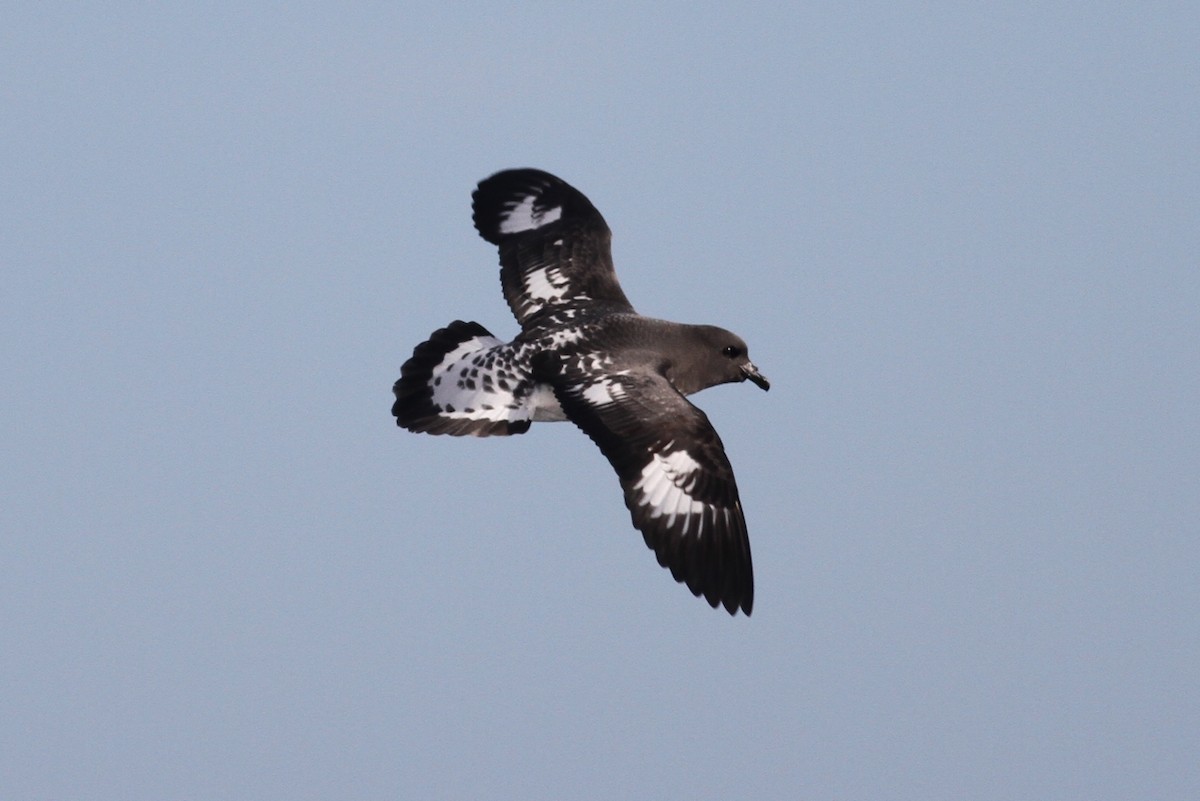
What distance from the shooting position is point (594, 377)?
13445 mm

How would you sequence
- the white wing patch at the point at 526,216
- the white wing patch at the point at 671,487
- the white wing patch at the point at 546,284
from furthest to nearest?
1. the white wing patch at the point at 526,216
2. the white wing patch at the point at 546,284
3. the white wing patch at the point at 671,487

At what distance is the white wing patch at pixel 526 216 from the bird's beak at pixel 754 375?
2624 millimetres

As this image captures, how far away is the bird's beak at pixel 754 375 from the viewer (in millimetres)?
14602

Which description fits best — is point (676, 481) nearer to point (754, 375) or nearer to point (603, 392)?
point (603, 392)

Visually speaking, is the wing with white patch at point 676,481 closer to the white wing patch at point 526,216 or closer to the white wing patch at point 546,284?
the white wing patch at point 546,284

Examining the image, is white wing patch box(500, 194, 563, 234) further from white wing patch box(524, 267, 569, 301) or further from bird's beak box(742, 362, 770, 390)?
bird's beak box(742, 362, 770, 390)

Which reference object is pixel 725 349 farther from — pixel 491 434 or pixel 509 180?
pixel 509 180

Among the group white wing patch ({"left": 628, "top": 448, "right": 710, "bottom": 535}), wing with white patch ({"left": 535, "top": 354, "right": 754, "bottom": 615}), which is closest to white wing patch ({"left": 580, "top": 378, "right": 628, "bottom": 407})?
wing with white patch ({"left": 535, "top": 354, "right": 754, "bottom": 615})

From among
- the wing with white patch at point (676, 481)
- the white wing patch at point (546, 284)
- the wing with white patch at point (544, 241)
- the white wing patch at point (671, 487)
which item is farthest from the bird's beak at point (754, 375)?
the white wing patch at point (671, 487)

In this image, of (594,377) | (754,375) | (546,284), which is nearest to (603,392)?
(594,377)

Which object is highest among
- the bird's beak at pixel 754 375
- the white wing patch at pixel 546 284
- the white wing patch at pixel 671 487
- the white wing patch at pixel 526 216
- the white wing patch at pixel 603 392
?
the white wing patch at pixel 526 216

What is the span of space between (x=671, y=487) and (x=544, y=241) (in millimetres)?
4082

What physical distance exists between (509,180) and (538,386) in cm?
329

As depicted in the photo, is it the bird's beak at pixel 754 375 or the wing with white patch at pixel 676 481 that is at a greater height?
the bird's beak at pixel 754 375
